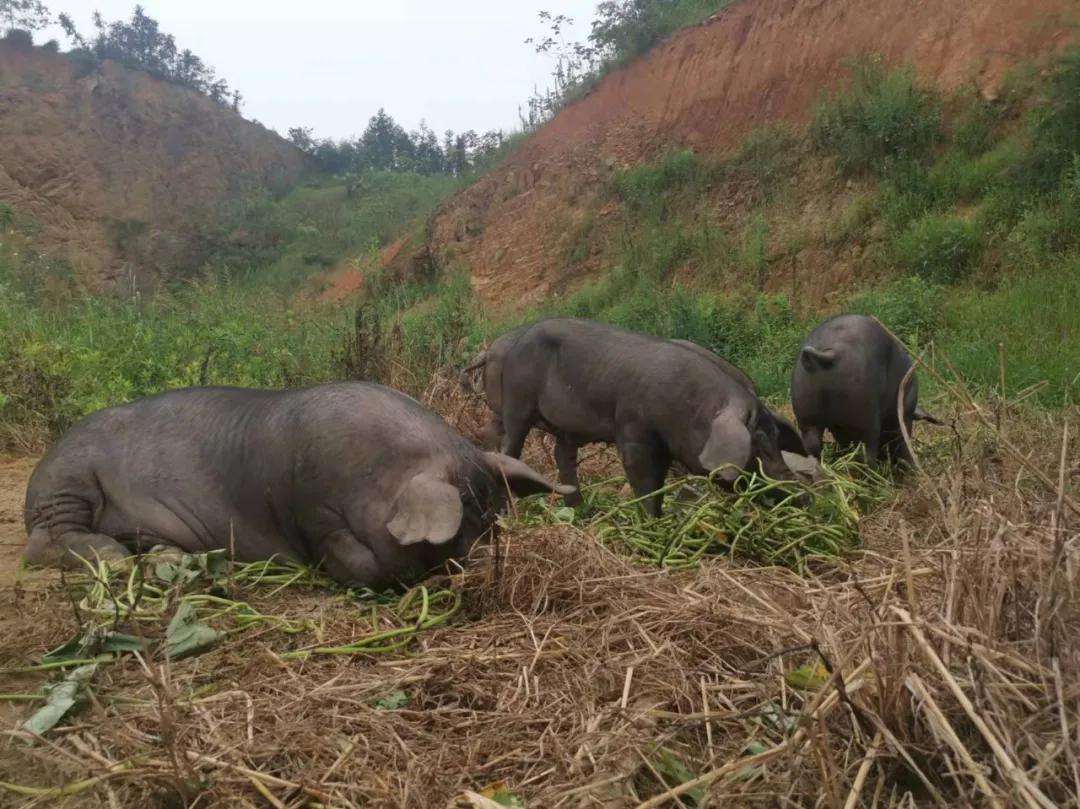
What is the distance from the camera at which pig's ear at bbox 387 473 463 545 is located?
12.3 feet

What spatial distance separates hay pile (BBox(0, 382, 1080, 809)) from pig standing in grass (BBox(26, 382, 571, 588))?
0.31 metres

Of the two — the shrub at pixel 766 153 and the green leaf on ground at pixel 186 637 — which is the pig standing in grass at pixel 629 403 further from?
the shrub at pixel 766 153

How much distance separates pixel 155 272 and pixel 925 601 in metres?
35.0

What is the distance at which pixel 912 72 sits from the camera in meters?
17.5

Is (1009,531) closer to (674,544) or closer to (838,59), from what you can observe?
(674,544)

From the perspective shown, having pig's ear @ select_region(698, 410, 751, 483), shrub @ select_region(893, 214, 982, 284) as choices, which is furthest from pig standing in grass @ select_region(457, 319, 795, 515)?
shrub @ select_region(893, 214, 982, 284)

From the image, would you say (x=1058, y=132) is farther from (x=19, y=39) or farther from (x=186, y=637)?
(x=19, y=39)

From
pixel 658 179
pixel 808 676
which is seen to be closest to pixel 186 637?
pixel 808 676

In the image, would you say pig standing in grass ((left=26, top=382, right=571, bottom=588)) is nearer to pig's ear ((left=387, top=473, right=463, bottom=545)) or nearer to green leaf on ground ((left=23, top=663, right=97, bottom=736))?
pig's ear ((left=387, top=473, right=463, bottom=545))

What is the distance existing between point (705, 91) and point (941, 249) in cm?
998

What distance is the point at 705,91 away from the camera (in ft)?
74.7

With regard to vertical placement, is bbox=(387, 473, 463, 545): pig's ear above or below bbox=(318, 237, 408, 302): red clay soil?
above

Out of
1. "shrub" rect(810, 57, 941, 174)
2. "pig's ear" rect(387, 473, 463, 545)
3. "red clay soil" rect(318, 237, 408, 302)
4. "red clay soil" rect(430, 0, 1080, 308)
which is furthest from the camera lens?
"red clay soil" rect(318, 237, 408, 302)

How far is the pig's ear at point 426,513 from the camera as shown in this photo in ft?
12.3
